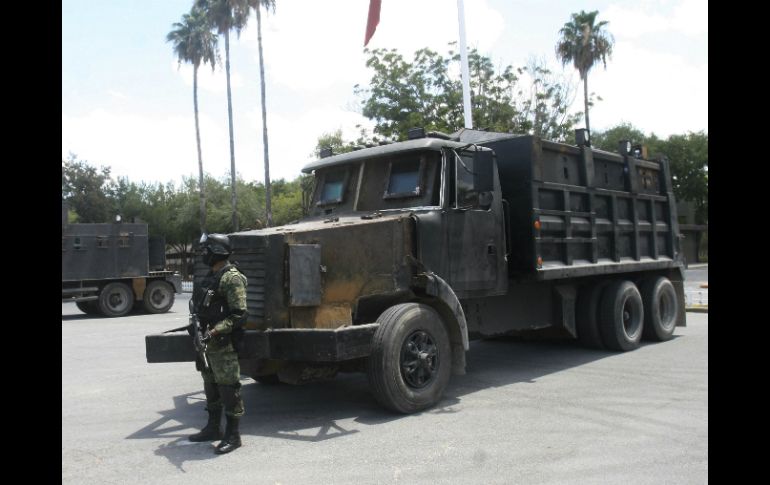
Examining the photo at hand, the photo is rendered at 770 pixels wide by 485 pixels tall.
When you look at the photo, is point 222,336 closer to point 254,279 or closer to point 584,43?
point 254,279

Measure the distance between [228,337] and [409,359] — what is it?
5.49ft

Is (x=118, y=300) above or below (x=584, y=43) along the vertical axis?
below

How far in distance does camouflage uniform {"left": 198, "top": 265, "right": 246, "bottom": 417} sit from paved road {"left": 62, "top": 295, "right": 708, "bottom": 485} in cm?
45

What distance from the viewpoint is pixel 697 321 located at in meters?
13.2

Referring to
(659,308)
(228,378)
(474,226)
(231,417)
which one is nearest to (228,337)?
(228,378)

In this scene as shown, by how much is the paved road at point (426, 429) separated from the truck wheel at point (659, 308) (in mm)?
1384

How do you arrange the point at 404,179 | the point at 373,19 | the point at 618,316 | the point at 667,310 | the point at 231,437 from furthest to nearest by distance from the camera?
the point at 373,19
the point at 667,310
the point at 618,316
the point at 404,179
the point at 231,437

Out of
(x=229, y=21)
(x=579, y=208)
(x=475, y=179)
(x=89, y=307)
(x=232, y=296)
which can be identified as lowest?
(x=89, y=307)

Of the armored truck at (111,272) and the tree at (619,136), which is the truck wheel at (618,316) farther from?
the tree at (619,136)

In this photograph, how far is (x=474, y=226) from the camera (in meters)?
7.06

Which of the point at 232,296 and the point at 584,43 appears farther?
the point at 584,43

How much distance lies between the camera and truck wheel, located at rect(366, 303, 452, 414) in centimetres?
580

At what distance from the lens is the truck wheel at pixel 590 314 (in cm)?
939
